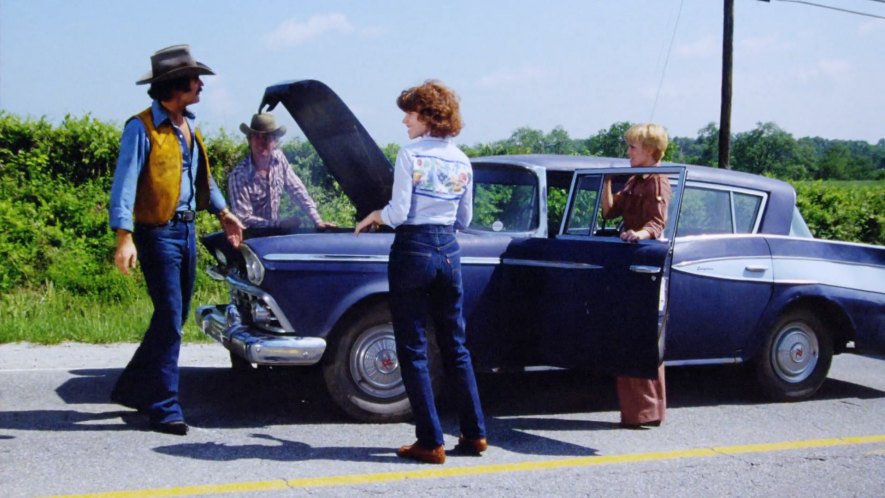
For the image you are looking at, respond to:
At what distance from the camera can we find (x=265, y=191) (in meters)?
7.72

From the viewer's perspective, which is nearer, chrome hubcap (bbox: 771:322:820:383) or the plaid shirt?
chrome hubcap (bbox: 771:322:820:383)

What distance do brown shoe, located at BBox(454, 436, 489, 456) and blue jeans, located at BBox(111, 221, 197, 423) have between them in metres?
1.60

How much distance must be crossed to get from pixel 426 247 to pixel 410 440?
1250mm

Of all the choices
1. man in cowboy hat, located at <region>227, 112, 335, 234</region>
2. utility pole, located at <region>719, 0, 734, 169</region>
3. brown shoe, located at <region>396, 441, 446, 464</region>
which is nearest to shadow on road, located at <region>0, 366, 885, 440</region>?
brown shoe, located at <region>396, 441, 446, 464</region>

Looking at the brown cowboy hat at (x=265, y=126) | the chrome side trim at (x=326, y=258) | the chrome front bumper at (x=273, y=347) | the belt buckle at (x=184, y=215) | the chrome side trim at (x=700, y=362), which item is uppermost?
the brown cowboy hat at (x=265, y=126)

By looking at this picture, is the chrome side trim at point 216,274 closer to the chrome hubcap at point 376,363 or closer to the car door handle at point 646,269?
the chrome hubcap at point 376,363

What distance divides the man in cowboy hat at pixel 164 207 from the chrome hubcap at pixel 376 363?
1.04 meters

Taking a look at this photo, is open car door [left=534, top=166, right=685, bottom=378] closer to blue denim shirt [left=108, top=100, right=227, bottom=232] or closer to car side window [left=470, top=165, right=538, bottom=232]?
car side window [left=470, top=165, right=538, bottom=232]

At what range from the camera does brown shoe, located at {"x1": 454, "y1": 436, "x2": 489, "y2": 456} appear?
528cm

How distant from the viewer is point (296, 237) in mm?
5914

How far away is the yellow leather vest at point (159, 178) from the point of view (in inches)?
217

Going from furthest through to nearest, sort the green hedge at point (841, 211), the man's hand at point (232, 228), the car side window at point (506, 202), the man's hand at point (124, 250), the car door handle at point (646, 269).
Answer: the green hedge at point (841, 211) → the car side window at point (506, 202) → the man's hand at point (232, 228) → the car door handle at point (646, 269) → the man's hand at point (124, 250)

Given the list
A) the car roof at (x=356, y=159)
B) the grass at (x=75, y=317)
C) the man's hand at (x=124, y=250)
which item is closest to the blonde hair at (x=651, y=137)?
the car roof at (x=356, y=159)

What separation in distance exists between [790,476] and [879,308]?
8.25 ft
